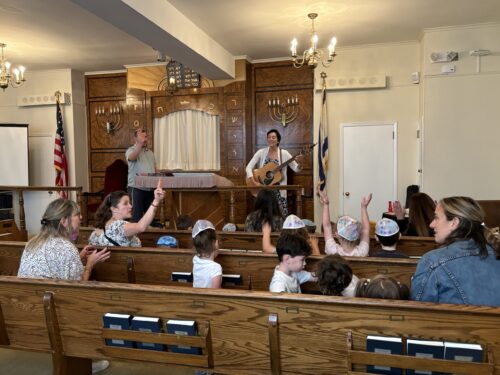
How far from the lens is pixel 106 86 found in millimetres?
8117

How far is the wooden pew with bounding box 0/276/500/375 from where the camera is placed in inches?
57.4

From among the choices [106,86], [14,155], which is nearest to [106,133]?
[106,86]

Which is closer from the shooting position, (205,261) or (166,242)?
(205,261)

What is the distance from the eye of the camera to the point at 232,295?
166 centimetres

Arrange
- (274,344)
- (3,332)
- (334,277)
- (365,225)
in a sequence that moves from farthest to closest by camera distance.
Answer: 1. (365,225)
2. (3,332)
3. (334,277)
4. (274,344)

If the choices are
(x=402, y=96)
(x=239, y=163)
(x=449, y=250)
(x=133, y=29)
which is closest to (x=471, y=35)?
(x=402, y=96)

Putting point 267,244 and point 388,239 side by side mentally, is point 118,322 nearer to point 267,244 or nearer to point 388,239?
point 267,244

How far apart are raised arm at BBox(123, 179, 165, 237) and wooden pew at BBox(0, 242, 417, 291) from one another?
184 mm

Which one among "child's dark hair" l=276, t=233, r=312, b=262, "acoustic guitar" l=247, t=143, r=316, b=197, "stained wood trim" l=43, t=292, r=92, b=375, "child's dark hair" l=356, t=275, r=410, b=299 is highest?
"acoustic guitar" l=247, t=143, r=316, b=197

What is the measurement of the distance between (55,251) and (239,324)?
117cm

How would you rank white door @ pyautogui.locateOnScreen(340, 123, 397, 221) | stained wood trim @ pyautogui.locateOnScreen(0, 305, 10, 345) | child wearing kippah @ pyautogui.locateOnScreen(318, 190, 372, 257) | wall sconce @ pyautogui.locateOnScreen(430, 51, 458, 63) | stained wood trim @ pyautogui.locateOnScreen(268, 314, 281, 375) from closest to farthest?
stained wood trim @ pyautogui.locateOnScreen(268, 314, 281, 375), stained wood trim @ pyautogui.locateOnScreen(0, 305, 10, 345), child wearing kippah @ pyautogui.locateOnScreen(318, 190, 372, 257), wall sconce @ pyautogui.locateOnScreen(430, 51, 458, 63), white door @ pyautogui.locateOnScreen(340, 123, 397, 221)

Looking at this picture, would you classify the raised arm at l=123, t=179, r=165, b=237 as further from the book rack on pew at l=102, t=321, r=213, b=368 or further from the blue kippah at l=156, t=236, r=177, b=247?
the book rack on pew at l=102, t=321, r=213, b=368

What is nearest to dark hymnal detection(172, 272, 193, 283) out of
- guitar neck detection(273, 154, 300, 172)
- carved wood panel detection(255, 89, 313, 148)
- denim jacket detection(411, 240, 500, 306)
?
denim jacket detection(411, 240, 500, 306)

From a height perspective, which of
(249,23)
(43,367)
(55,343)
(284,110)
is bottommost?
(43,367)
